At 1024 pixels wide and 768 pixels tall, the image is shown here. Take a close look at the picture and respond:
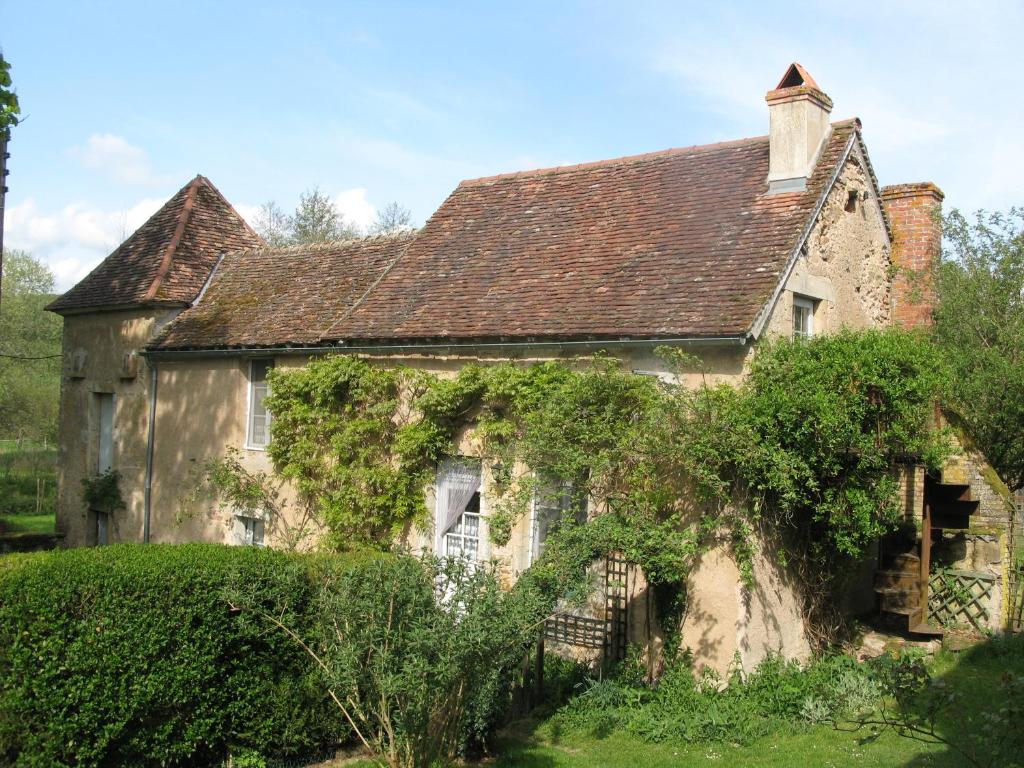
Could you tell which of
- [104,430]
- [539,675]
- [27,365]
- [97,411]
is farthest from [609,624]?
[27,365]

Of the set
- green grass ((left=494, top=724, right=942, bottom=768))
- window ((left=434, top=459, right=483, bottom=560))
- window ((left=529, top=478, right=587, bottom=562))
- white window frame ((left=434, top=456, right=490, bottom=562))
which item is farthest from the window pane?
green grass ((left=494, top=724, right=942, bottom=768))

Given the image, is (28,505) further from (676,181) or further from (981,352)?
(981,352)

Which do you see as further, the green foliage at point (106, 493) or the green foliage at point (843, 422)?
the green foliage at point (106, 493)

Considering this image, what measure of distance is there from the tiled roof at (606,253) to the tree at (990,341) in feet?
16.0

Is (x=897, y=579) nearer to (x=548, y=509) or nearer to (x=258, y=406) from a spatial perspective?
(x=548, y=509)

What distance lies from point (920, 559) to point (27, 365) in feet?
135

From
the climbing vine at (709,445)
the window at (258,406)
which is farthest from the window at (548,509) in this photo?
the window at (258,406)

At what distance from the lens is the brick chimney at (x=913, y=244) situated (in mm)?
15266

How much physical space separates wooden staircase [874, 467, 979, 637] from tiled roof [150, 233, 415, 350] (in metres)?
10.1

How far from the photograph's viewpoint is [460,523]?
13.3 metres

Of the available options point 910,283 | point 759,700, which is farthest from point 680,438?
point 910,283

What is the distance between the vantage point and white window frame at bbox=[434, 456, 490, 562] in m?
12.9

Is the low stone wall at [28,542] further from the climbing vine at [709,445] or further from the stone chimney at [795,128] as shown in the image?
the stone chimney at [795,128]

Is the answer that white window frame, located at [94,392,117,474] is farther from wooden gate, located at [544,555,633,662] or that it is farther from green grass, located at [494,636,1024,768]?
green grass, located at [494,636,1024,768]
